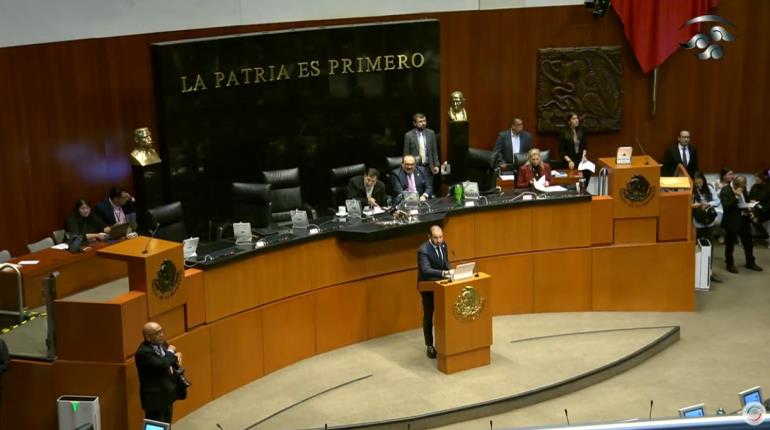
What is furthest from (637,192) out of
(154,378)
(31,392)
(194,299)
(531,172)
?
(31,392)

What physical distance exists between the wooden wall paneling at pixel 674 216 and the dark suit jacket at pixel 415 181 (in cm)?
255

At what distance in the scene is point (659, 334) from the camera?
35.6 feet

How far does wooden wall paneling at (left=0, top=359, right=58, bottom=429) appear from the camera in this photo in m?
8.59

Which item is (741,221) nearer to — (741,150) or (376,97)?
(741,150)

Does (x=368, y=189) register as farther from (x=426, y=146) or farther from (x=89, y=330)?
(x=89, y=330)

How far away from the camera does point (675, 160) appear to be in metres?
14.5

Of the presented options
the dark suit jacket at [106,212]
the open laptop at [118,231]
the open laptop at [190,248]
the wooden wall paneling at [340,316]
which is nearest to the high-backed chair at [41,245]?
the dark suit jacket at [106,212]

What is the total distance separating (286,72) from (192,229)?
7.04ft

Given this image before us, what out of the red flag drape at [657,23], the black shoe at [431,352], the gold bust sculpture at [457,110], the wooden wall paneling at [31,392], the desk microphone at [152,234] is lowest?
the black shoe at [431,352]

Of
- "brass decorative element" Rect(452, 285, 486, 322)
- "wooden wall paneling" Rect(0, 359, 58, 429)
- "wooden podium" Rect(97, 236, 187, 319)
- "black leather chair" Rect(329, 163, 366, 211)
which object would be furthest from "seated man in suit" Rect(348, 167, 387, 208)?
"wooden wall paneling" Rect(0, 359, 58, 429)

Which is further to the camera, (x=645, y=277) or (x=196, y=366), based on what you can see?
(x=645, y=277)

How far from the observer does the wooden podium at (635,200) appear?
451 inches

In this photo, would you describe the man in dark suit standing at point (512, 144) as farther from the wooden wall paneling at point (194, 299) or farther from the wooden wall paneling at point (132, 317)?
the wooden wall paneling at point (132, 317)

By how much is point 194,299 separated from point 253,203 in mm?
1929
